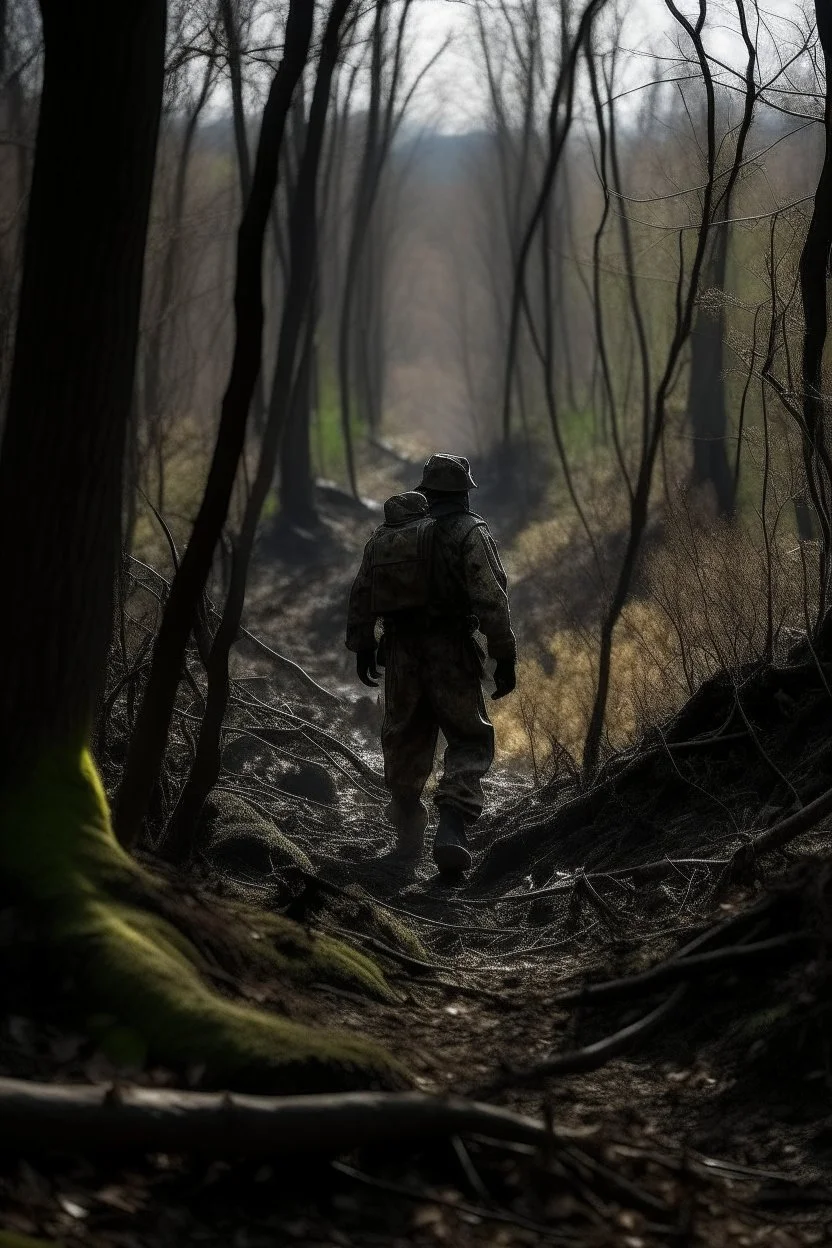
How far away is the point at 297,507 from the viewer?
21750 millimetres

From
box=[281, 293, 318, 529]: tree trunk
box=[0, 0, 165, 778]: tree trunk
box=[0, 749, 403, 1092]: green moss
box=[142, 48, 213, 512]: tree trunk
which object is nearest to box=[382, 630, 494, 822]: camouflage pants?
box=[0, 749, 403, 1092]: green moss

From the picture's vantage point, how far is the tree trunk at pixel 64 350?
3803 millimetres

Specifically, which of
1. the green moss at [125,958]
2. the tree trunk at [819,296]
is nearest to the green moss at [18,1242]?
the green moss at [125,958]

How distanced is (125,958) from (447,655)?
419 cm

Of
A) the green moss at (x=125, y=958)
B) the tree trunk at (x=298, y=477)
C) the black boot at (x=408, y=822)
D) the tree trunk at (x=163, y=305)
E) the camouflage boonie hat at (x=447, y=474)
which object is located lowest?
the black boot at (x=408, y=822)

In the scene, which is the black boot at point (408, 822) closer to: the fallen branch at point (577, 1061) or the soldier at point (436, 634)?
the soldier at point (436, 634)

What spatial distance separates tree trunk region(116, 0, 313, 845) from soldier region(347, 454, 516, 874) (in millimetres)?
3076

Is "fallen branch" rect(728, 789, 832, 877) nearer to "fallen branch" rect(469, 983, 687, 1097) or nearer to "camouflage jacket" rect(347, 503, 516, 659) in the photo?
"fallen branch" rect(469, 983, 687, 1097)

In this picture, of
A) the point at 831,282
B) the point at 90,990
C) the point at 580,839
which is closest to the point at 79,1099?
the point at 90,990

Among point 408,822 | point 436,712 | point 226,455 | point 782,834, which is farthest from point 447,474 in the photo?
point 226,455

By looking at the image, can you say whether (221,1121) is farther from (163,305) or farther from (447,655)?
(163,305)

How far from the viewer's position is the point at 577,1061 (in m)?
3.43

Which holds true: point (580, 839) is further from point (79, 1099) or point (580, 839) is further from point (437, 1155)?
point (79, 1099)

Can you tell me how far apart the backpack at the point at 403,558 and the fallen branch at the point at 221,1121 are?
4.58m
